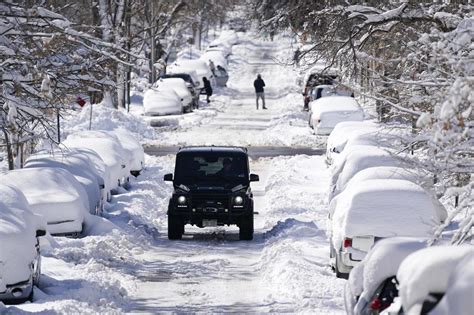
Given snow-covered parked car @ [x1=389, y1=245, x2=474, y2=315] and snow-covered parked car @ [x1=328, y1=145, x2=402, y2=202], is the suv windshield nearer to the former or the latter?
snow-covered parked car @ [x1=328, y1=145, x2=402, y2=202]

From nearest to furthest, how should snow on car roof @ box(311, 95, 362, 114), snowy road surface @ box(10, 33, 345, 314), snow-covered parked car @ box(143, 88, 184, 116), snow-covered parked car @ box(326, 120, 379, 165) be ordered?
snowy road surface @ box(10, 33, 345, 314)
snow-covered parked car @ box(326, 120, 379, 165)
snow on car roof @ box(311, 95, 362, 114)
snow-covered parked car @ box(143, 88, 184, 116)

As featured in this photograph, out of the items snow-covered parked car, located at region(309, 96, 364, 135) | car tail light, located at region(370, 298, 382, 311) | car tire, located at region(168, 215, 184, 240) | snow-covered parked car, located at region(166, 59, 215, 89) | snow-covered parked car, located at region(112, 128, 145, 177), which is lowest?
snow-covered parked car, located at region(166, 59, 215, 89)

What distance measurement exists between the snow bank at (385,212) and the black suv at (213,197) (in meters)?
5.00

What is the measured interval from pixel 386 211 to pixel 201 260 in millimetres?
4275

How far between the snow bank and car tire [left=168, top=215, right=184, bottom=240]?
5.48m

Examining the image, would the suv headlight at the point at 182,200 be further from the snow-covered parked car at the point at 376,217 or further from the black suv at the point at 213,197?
the snow-covered parked car at the point at 376,217

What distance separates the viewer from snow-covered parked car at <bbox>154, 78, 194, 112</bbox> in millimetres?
60844

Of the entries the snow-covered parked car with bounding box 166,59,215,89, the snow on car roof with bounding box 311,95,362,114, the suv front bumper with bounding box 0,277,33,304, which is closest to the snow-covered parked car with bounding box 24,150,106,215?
the suv front bumper with bounding box 0,277,33,304

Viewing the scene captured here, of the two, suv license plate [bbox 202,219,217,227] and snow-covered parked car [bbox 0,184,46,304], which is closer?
snow-covered parked car [bbox 0,184,46,304]

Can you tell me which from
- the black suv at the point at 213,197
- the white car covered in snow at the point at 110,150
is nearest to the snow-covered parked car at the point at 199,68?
the white car covered in snow at the point at 110,150

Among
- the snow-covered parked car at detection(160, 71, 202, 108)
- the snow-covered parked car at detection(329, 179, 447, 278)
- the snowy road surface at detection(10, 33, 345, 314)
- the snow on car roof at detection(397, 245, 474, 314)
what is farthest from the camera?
the snow-covered parked car at detection(160, 71, 202, 108)

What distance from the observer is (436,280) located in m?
8.92

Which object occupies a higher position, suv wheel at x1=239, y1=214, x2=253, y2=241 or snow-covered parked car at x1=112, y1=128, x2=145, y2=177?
suv wheel at x1=239, y1=214, x2=253, y2=241

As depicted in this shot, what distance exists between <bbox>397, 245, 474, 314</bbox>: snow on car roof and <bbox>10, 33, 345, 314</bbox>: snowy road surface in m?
7.27
